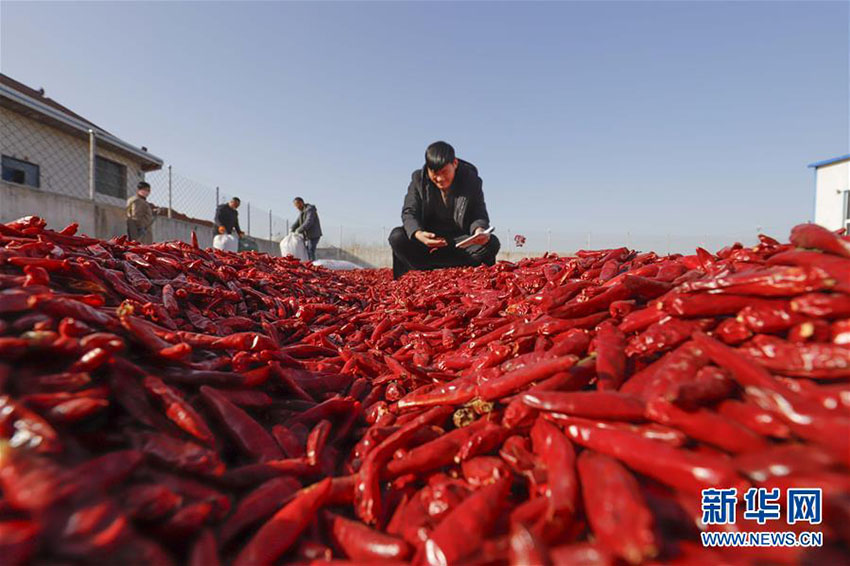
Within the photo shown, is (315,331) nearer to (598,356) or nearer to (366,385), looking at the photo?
(366,385)

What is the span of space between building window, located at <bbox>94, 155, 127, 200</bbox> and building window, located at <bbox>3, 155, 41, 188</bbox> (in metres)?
2.20

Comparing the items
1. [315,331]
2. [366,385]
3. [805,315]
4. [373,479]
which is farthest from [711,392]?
[315,331]

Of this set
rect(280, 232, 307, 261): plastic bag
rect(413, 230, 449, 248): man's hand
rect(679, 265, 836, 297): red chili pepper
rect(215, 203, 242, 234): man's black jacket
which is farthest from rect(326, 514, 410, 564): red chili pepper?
rect(215, 203, 242, 234): man's black jacket

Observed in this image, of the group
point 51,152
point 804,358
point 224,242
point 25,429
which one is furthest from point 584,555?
point 51,152

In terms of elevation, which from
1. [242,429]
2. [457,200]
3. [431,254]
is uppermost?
[457,200]

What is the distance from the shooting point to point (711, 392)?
4.44ft

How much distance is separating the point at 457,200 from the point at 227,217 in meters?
8.72

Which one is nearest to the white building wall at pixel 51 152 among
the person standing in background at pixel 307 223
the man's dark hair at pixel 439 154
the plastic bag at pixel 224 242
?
the plastic bag at pixel 224 242

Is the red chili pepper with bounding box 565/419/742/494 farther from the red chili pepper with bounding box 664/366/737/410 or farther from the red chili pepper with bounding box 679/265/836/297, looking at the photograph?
the red chili pepper with bounding box 679/265/836/297

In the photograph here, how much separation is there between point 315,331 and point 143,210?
10353mm

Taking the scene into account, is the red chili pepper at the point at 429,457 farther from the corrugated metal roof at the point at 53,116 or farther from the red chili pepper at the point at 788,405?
the corrugated metal roof at the point at 53,116

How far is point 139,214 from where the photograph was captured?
11102mm

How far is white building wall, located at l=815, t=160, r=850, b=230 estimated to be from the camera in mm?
18406

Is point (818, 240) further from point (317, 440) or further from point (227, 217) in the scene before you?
point (227, 217)
